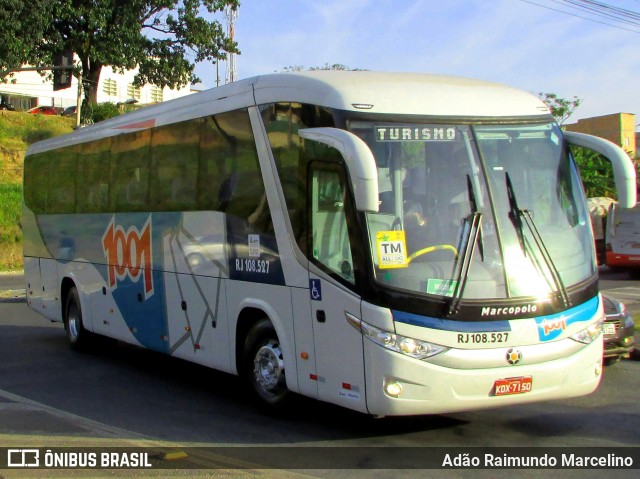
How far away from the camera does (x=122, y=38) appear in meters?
47.0

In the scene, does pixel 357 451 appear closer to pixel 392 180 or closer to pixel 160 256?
pixel 392 180

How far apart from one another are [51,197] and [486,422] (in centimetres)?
905

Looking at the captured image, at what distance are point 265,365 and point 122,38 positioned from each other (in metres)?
42.2

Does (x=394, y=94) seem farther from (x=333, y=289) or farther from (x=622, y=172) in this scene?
(x=622, y=172)

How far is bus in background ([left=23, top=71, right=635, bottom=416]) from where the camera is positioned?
664cm

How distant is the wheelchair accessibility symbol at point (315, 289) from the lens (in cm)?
726

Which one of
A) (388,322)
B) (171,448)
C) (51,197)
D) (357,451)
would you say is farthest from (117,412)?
(51,197)

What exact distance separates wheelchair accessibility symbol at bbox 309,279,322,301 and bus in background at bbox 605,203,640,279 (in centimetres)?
2337

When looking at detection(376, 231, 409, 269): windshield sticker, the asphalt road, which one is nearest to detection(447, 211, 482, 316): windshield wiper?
detection(376, 231, 409, 269): windshield sticker

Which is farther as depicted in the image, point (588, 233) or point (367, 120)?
point (588, 233)

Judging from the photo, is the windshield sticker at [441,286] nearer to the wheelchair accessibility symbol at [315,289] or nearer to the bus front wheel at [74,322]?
the wheelchair accessibility symbol at [315,289]

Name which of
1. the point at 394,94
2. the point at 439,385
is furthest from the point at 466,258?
the point at 394,94

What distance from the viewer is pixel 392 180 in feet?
22.6

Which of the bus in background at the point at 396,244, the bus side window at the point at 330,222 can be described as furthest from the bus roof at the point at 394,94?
the bus side window at the point at 330,222
